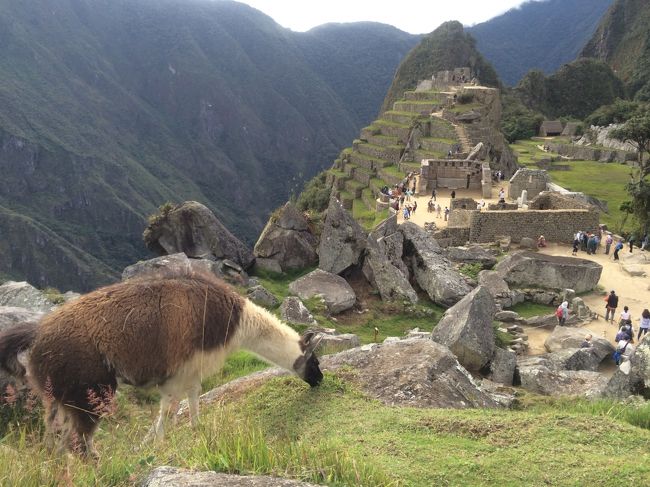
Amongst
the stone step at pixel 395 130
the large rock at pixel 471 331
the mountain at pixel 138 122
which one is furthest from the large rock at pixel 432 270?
the mountain at pixel 138 122

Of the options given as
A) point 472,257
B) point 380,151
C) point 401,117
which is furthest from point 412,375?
point 401,117

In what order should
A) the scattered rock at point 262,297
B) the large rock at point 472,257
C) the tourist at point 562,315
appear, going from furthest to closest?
the large rock at point 472,257 < the tourist at point 562,315 < the scattered rock at point 262,297

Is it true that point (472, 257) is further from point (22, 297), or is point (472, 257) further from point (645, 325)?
point (22, 297)

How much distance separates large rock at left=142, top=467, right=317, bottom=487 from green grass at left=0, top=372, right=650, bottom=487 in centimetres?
11

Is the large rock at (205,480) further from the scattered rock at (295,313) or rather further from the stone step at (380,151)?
the stone step at (380,151)

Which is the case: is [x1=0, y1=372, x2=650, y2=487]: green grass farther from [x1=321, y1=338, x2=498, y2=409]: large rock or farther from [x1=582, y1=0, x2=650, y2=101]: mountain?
[x1=582, y1=0, x2=650, y2=101]: mountain

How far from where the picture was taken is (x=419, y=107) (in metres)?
50.9

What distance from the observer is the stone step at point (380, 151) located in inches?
1737

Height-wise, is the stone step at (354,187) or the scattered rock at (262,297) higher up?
the stone step at (354,187)

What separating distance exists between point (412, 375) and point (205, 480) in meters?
3.07

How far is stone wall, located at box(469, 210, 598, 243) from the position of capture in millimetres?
20969

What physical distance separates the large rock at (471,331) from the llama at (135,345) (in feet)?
15.4

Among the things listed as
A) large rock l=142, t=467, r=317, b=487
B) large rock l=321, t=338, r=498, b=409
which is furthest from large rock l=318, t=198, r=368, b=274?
large rock l=142, t=467, r=317, b=487

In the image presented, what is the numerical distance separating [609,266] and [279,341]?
56.6 ft
